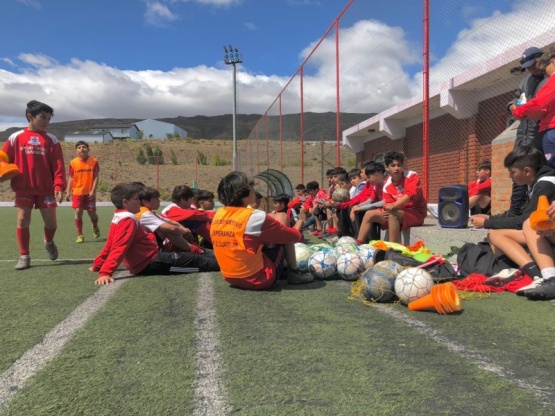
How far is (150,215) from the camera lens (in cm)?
505

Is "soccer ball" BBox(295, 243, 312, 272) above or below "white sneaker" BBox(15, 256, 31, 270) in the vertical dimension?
above

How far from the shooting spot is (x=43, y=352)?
8.05 ft

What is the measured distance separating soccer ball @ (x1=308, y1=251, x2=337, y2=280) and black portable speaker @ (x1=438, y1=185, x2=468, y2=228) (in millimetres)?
2522

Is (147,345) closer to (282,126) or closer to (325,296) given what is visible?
(325,296)

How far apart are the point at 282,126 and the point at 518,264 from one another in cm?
1306

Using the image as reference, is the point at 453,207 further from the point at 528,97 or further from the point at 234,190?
the point at 234,190

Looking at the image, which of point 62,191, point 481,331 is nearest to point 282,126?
point 62,191

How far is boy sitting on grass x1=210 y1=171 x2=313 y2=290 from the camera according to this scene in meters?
3.85

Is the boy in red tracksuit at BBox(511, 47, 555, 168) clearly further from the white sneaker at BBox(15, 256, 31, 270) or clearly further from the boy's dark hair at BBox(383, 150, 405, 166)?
the white sneaker at BBox(15, 256, 31, 270)

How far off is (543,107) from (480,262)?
1.61 meters

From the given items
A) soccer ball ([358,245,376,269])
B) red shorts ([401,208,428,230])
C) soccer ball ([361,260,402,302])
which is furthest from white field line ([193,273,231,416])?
red shorts ([401,208,428,230])

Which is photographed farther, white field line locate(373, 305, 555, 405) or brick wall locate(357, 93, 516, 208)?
brick wall locate(357, 93, 516, 208)

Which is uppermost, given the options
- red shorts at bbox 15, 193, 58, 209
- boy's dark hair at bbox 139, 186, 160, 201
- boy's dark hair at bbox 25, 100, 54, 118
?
boy's dark hair at bbox 25, 100, 54, 118

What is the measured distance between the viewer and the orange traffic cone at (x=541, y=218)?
354cm
